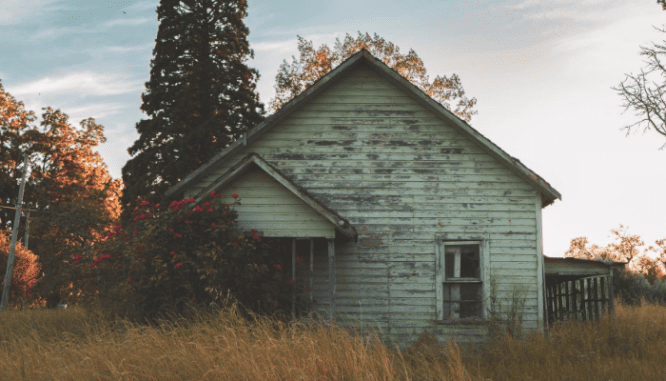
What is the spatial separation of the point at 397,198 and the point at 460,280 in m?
2.19

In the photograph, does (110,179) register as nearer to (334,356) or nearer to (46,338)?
(46,338)

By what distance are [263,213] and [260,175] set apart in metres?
0.76

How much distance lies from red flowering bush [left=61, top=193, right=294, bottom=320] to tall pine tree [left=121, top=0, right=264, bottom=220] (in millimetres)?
12310

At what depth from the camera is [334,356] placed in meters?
6.66

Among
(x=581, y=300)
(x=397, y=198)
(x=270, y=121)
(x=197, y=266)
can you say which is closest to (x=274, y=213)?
(x=197, y=266)

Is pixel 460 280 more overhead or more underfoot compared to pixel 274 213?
more underfoot

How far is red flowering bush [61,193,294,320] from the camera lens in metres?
9.40

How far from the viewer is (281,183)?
10.4 meters

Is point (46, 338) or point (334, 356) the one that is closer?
point (334, 356)

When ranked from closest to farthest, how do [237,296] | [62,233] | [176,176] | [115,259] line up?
[237,296] < [115,259] < [176,176] < [62,233]

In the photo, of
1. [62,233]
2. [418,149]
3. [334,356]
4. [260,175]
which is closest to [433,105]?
[418,149]

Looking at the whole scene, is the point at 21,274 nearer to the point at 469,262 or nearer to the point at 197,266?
the point at 197,266

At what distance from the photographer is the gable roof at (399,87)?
11570 millimetres

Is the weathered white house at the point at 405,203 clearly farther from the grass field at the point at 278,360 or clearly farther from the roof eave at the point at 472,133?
the grass field at the point at 278,360
